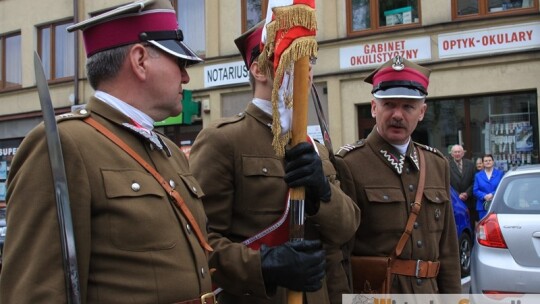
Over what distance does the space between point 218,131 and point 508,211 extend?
3.41 m

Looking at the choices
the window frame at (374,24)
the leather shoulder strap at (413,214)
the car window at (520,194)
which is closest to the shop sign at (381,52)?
the window frame at (374,24)

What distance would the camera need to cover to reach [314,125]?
36.1 feet

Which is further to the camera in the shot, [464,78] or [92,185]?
[464,78]

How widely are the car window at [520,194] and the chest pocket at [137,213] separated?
396 cm

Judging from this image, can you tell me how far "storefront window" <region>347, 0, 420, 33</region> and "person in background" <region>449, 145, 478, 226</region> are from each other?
12.3 feet

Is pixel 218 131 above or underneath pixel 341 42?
underneath

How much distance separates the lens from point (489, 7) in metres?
11.3

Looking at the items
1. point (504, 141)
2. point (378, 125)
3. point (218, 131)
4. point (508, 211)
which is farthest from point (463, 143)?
point (218, 131)

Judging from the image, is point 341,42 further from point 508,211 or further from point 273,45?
point 273,45

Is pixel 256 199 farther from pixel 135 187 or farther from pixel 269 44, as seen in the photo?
pixel 135 187

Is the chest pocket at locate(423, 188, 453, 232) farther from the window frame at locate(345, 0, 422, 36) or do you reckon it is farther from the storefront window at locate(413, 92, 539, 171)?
the window frame at locate(345, 0, 422, 36)

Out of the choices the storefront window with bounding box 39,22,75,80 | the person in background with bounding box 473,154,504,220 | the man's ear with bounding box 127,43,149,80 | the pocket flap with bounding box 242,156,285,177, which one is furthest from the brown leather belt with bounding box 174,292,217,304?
the storefront window with bounding box 39,22,75,80

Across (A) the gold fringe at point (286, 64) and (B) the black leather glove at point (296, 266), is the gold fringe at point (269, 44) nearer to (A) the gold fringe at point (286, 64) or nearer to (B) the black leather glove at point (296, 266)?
(A) the gold fringe at point (286, 64)

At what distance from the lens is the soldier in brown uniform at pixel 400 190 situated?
10.1ft
